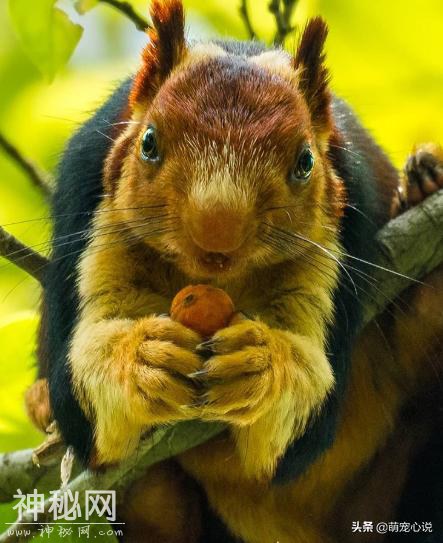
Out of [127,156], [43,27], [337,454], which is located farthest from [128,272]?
[337,454]

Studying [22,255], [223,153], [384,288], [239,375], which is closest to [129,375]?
[239,375]

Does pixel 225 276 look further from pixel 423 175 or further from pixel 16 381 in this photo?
pixel 16 381

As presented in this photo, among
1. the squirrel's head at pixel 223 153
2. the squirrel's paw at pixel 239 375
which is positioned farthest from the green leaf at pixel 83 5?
the squirrel's paw at pixel 239 375

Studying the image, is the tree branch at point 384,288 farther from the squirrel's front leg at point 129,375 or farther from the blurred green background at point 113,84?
the blurred green background at point 113,84

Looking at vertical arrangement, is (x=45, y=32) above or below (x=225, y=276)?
above

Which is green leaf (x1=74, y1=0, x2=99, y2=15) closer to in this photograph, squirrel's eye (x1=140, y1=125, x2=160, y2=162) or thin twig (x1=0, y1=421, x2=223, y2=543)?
squirrel's eye (x1=140, y1=125, x2=160, y2=162)

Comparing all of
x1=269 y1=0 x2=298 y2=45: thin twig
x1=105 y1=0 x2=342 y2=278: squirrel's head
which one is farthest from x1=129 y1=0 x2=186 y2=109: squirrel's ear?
x1=269 y1=0 x2=298 y2=45: thin twig
